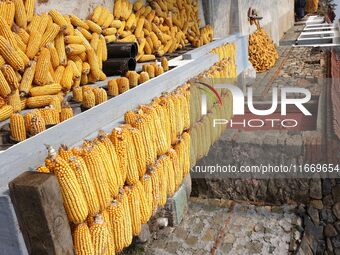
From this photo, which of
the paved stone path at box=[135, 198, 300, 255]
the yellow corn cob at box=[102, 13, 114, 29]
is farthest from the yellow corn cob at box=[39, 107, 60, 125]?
the paved stone path at box=[135, 198, 300, 255]

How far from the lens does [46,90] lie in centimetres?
497

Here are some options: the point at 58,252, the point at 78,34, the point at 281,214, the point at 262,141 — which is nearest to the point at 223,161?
the point at 262,141

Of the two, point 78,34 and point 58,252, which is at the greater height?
point 78,34

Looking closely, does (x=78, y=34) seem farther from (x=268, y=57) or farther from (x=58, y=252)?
(x=268, y=57)

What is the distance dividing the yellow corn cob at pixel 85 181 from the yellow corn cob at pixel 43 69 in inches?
84.5

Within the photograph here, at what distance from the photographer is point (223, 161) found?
1023cm

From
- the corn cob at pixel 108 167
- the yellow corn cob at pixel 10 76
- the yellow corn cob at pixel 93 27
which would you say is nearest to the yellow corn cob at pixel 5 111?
the yellow corn cob at pixel 10 76

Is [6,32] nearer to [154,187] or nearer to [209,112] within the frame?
[154,187]

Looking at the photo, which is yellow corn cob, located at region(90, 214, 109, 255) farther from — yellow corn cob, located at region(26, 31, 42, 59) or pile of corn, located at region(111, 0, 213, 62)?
pile of corn, located at region(111, 0, 213, 62)

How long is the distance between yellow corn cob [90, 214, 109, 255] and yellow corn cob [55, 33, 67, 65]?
2.89 m

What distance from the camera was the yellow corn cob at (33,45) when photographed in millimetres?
5105

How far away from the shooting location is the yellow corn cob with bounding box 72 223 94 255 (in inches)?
132

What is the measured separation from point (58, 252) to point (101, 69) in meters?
4.25

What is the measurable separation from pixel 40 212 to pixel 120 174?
3.69ft
